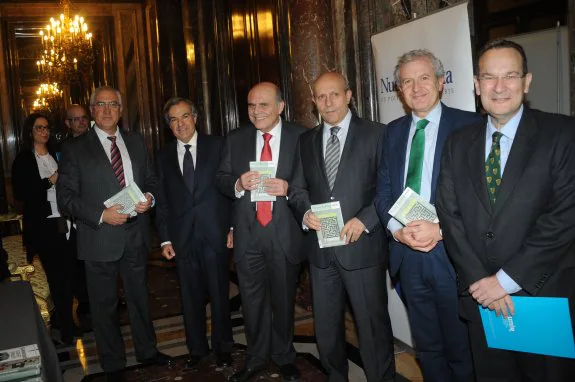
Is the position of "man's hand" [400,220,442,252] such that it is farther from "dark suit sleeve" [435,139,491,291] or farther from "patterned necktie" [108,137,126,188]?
"patterned necktie" [108,137,126,188]

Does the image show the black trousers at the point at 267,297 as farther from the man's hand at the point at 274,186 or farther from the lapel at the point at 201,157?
the lapel at the point at 201,157

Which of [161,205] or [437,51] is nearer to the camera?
[437,51]

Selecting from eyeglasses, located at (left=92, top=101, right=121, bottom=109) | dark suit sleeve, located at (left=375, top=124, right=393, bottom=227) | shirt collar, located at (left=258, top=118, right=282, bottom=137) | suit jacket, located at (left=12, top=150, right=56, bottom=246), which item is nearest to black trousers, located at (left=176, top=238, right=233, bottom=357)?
shirt collar, located at (left=258, top=118, right=282, bottom=137)

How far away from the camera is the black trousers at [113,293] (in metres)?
4.03

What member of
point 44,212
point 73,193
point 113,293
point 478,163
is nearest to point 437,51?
point 478,163

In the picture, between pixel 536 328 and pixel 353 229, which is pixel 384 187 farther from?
pixel 536 328

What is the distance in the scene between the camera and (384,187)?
3117 mm

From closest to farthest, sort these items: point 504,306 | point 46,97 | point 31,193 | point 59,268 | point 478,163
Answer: point 504,306
point 478,163
point 31,193
point 59,268
point 46,97

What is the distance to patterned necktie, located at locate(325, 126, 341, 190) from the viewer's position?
3.34m

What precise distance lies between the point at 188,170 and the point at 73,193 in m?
0.84

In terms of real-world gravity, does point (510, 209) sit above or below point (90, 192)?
below

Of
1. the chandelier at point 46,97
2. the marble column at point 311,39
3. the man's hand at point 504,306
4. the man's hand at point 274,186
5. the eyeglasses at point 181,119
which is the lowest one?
the man's hand at point 504,306

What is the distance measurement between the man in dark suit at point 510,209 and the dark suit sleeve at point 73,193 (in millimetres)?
2510

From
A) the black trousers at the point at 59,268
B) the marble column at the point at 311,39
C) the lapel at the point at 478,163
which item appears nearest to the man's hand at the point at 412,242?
the lapel at the point at 478,163
